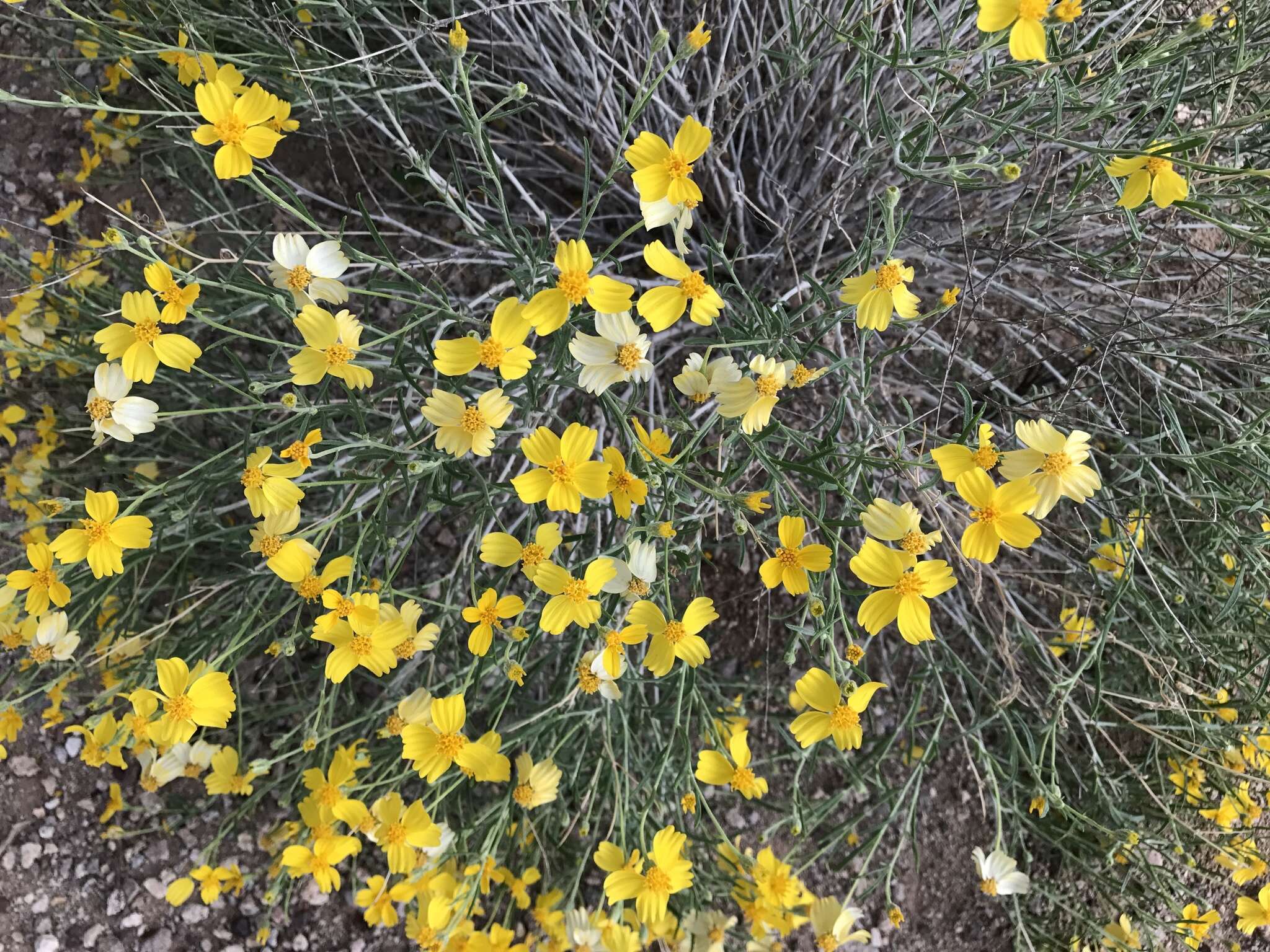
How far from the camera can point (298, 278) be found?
1614 millimetres

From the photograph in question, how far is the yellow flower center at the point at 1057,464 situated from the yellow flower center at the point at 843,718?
0.56 metres

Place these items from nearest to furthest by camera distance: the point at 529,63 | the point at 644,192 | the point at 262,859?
the point at 644,192 < the point at 529,63 < the point at 262,859

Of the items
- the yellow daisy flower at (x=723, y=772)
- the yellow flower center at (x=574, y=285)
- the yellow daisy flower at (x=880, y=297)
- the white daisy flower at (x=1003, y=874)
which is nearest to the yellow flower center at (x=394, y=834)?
the yellow daisy flower at (x=723, y=772)

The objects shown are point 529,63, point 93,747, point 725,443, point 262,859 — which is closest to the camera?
point 725,443

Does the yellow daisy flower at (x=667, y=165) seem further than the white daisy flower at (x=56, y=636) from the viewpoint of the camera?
No

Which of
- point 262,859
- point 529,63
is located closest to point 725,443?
point 529,63

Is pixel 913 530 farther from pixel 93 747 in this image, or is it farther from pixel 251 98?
pixel 93 747

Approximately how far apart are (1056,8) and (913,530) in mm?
834

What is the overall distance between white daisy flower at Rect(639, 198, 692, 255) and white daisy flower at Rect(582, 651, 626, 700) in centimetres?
80

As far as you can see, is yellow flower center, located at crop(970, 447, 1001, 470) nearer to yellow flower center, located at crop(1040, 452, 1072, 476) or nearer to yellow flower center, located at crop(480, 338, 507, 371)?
yellow flower center, located at crop(1040, 452, 1072, 476)

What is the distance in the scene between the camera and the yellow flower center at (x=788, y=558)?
1.56m

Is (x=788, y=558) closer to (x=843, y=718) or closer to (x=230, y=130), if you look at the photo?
(x=843, y=718)

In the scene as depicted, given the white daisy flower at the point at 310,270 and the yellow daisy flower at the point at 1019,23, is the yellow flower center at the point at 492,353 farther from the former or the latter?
the yellow daisy flower at the point at 1019,23

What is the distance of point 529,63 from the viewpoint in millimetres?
2406
